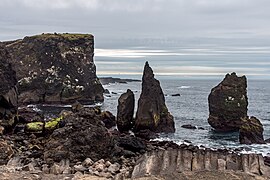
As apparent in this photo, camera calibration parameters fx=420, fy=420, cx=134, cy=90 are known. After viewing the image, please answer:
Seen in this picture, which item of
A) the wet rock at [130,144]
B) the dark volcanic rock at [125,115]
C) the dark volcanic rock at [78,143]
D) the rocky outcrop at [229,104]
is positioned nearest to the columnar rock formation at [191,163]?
the dark volcanic rock at [78,143]

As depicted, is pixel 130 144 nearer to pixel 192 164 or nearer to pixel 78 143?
pixel 78 143

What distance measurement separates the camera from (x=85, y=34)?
11469 centimetres

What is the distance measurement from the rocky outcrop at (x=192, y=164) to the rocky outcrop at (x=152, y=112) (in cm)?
3835

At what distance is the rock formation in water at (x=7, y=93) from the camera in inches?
2003

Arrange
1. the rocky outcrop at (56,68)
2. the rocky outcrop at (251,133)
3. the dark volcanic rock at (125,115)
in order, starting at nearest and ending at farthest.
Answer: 1. the rocky outcrop at (251,133)
2. the dark volcanic rock at (125,115)
3. the rocky outcrop at (56,68)

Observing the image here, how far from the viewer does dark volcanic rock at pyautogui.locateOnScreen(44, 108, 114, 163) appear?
2671cm

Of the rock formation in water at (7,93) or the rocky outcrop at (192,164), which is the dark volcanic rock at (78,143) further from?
the rock formation in water at (7,93)

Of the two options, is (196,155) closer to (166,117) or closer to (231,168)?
(231,168)

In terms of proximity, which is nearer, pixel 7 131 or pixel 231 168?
pixel 231 168

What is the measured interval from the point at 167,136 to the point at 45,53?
63290 mm

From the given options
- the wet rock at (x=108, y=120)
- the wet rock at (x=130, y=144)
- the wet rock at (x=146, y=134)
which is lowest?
the wet rock at (x=146, y=134)

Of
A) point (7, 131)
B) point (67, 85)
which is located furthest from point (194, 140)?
point (67, 85)

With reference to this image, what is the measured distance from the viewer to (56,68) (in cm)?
10619

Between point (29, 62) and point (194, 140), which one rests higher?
point (29, 62)
